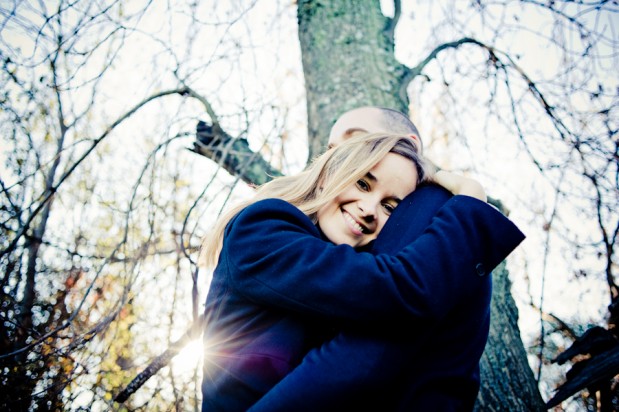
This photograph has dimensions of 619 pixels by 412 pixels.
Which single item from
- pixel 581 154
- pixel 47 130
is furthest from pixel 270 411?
pixel 47 130

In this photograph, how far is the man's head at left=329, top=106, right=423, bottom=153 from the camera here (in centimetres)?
231

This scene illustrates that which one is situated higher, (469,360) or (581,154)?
(581,154)

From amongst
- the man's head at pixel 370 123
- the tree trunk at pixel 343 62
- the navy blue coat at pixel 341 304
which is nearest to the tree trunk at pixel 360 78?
the tree trunk at pixel 343 62

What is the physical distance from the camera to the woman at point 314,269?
3.20ft

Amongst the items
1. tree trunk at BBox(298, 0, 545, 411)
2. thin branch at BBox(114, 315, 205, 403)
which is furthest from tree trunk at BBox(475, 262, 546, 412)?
thin branch at BBox(114, 315, 205, 403)

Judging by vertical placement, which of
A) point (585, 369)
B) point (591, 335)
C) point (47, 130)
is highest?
point (47, 130)

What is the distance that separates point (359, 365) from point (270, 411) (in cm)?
23

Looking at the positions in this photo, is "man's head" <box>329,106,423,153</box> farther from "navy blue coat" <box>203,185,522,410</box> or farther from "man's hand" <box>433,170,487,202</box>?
"navy blue coat" <box>203,185,522,410</box>

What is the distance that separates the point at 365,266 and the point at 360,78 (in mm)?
2066

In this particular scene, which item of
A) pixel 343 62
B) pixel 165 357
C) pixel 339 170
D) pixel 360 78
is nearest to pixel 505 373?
pixel 339 170

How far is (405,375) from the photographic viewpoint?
3.42 feet

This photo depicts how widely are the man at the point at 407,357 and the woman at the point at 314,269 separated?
38mm

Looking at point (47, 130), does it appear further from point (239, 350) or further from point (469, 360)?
point (469, 360)

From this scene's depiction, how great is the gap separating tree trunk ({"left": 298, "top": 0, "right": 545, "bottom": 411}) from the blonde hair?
45.3 inches
